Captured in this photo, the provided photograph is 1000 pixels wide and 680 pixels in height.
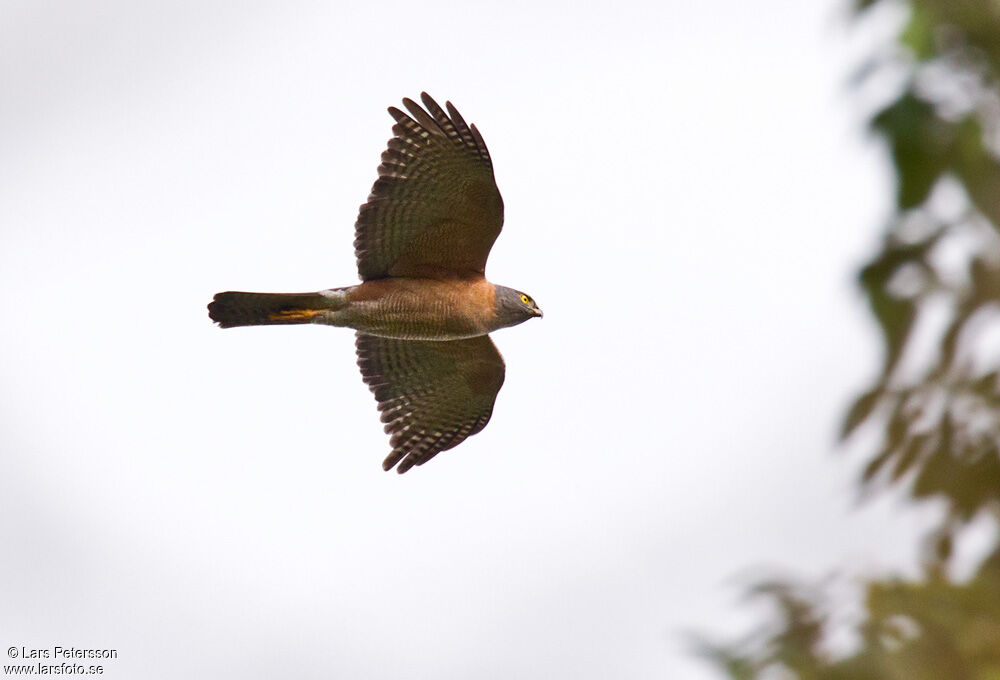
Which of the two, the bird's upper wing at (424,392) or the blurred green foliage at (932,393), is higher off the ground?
the bird's upper wing at (424,392)

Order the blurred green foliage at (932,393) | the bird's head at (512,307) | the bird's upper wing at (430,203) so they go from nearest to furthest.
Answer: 1. the blurred green foliage at (932,393)
2. the bird's upper wing at (430,203)
3. the bird's head at (512,307)

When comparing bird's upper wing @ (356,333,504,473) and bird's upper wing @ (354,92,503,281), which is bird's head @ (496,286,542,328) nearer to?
bird's upper wing @ (354,92,503,281)

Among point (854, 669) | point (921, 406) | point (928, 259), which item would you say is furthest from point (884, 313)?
point (854, 669)

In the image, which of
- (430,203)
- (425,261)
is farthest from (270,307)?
(430,203)

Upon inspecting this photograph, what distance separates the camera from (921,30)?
2.20m

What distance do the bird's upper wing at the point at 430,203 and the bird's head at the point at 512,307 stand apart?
312 mm

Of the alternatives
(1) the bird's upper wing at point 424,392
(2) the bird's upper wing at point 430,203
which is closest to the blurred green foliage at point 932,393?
(2) the bird's upper wing at point 430,203

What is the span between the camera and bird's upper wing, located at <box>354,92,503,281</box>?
27.9 ft

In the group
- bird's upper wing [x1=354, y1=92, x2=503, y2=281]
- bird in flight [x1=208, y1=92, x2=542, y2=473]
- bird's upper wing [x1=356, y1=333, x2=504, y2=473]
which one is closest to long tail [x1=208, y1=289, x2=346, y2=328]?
bird in flight [x1=208, y1=92, x2=542, y2=473]

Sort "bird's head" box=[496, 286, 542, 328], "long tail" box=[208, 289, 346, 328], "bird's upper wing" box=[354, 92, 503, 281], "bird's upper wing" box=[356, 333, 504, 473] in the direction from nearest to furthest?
"bird's upper wing" box=[354, 92, 503, 281] → "long tail" box=[208, 289, 346, 328] → "bird's head" box=[496, 286, 542, 328] → "bird's upper wing" box=[356, 333, 504, 473]

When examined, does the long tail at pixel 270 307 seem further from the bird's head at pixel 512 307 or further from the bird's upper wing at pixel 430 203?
the bird's head at pixel 512 307

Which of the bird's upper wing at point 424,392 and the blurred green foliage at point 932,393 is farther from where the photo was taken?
the bird's upper wing at point 424,392

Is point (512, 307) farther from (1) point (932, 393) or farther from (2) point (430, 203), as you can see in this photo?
(1) point (932, 393)

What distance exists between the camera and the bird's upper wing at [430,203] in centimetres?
851
